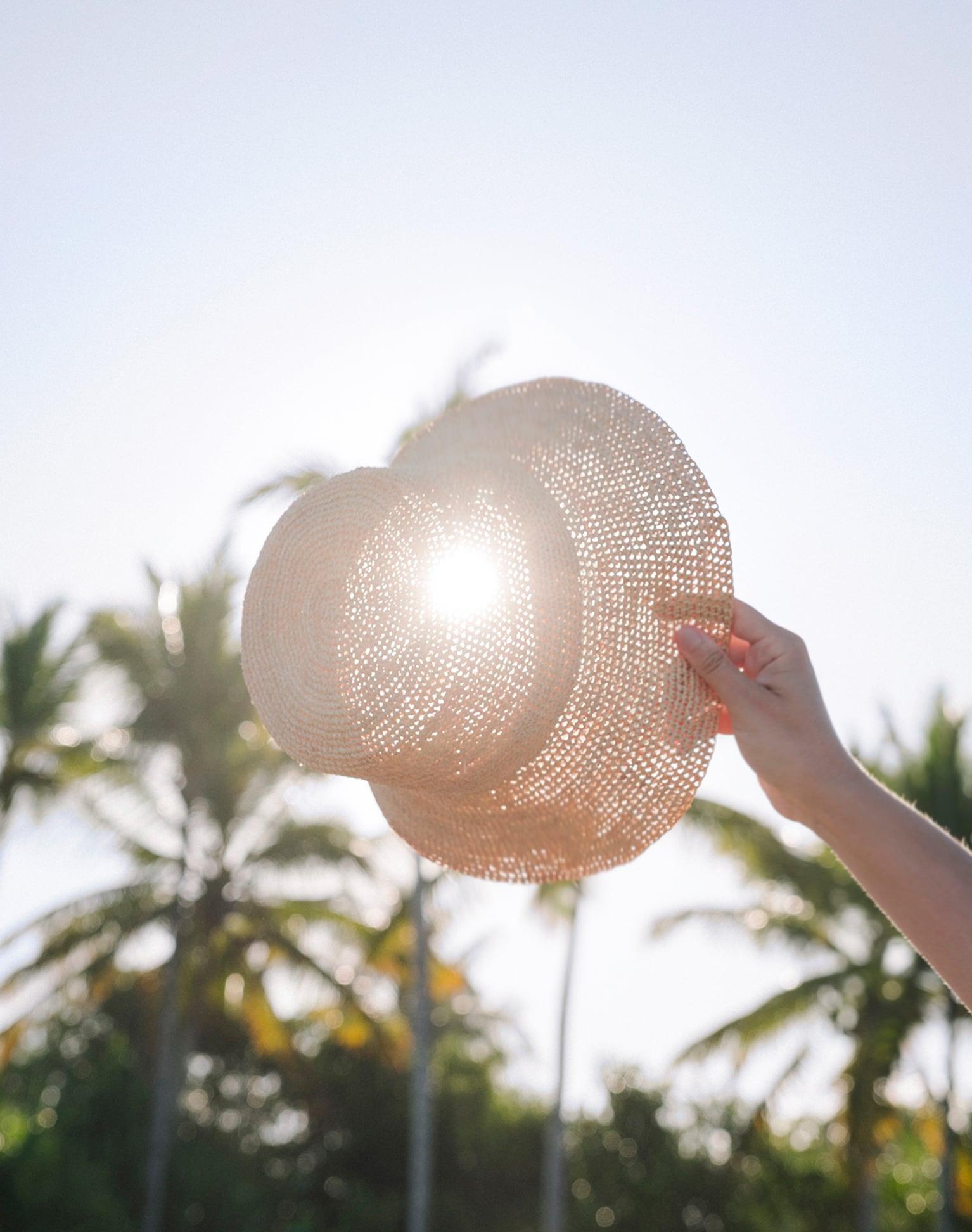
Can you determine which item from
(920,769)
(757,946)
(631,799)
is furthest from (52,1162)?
(631,799)

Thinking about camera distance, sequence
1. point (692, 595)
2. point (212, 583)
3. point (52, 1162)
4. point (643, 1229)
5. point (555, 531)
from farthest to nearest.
A: point (643, 1229) → point (212, 583) → point (52, 1162) → point (555, 531) → point (692, 595)

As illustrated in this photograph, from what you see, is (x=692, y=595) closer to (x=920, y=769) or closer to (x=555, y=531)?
(x=555, y=531)

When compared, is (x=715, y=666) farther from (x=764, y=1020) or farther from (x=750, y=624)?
(x=764, y=1020)

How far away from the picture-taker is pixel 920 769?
14078 mm

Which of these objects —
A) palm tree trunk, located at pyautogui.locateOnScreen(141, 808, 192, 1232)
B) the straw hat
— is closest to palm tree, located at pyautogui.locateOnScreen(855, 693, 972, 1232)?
palm tree trunk, located at pyautogui.locateOnScreen(141, 808, 192, 1232)

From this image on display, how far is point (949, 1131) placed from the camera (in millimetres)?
13688

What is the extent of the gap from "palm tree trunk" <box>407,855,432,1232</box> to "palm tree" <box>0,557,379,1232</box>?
3.39 feet

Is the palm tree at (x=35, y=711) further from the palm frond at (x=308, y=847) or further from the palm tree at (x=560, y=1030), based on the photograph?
the palm tree at (x=560, y=1030)

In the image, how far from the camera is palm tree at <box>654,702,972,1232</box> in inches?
534

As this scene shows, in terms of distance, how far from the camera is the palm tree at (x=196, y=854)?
47.6 feet

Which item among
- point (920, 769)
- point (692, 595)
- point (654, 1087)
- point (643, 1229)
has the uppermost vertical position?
point (920, 769)

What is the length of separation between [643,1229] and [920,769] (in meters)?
8.10

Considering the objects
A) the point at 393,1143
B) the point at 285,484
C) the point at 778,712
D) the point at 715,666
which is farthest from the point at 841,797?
the point at 393,1143

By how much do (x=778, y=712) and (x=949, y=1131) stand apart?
47.1 feet
